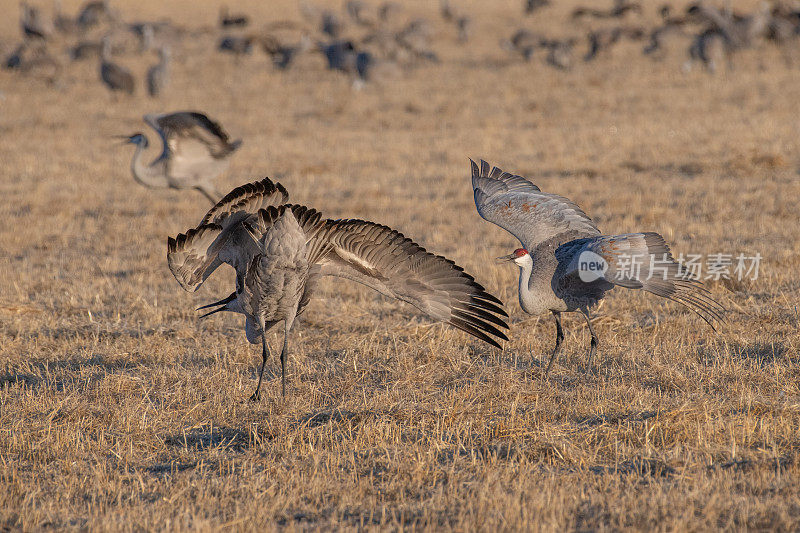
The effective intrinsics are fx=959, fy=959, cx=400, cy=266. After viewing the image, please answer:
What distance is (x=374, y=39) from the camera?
28.5 meters

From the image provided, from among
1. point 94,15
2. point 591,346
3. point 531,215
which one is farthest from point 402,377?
point 94,15

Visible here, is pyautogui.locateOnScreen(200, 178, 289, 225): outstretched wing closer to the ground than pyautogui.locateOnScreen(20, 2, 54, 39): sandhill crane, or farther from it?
closer to the ground

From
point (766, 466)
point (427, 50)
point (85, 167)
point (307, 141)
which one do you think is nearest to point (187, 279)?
point (766, 466)

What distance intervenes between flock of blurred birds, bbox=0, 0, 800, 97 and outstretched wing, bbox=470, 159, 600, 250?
56.6ft

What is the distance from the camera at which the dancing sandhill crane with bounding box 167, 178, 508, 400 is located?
17.3 ft

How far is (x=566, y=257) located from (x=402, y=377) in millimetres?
1307

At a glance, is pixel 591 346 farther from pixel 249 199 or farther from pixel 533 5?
pixel 533 5

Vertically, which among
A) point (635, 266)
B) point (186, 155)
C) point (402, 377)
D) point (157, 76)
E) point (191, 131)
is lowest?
point (402, 377)

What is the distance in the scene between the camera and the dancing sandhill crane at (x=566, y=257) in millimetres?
5676

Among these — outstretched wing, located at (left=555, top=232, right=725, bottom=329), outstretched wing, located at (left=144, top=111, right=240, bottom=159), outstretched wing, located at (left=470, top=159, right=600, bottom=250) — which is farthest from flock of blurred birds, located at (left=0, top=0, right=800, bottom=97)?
outstretched wing, located at (left=555, top=232, right=725, bottom=329)

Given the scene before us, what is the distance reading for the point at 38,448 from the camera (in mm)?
4820

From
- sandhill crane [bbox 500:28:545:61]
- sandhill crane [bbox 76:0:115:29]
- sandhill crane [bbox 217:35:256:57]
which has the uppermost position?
sandhill crane [bbox 76:0:115:29]

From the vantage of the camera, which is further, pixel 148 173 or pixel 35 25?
pixel 35 25

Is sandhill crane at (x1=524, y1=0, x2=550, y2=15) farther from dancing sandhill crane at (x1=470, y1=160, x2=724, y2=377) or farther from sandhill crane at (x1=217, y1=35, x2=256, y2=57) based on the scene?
dancing sandhill crane at (x1=470, y1=160, x2=724, y2=377)
